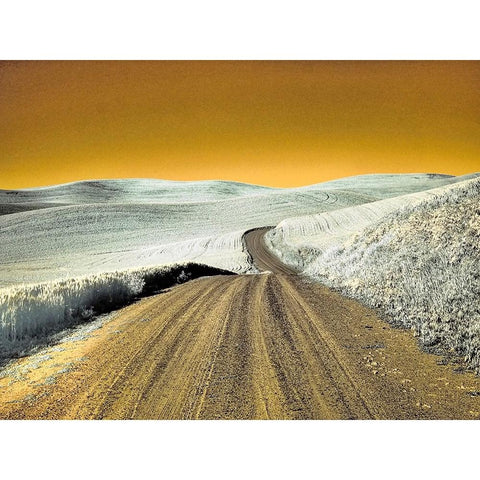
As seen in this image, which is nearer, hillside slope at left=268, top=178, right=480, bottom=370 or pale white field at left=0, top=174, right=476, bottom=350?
hillside slope at left=268, top=178, right=480, bottom=370

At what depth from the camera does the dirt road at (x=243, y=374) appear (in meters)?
4.40

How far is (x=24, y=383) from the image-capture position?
519cm

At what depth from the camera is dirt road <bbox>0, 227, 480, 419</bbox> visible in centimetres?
440

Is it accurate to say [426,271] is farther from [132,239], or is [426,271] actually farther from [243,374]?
[132,239]

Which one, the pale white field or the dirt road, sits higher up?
the pale white field

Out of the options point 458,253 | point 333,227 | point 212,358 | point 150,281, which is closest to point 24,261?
point 150,281

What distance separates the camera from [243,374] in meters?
5.09

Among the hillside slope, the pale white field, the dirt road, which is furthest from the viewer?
the pale white field

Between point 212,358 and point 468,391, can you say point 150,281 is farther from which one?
point 468,391

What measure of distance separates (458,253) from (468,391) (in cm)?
398

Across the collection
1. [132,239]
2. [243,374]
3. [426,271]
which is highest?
[132,239]

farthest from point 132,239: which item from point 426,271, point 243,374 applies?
point 243,374

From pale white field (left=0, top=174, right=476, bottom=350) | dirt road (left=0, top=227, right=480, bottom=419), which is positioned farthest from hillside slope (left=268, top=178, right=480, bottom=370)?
pale white field (left=0, top=174, right=476, bottom=350)

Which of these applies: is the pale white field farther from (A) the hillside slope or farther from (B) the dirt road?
(A) the hillside slope
